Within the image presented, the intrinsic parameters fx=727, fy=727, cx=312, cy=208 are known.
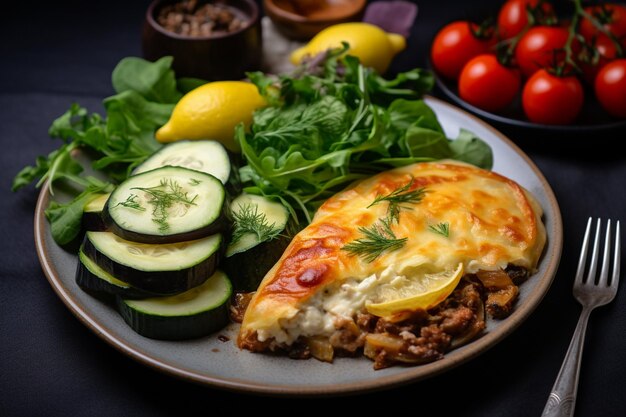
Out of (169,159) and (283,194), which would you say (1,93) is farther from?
(283,194)

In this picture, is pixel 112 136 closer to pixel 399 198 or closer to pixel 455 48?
pixel 399 198

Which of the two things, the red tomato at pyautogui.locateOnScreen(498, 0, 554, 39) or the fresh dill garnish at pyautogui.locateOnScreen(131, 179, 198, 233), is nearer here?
the fresh dill garnish at pyautogui.locateOnScreen(131, 179, 198, 233)

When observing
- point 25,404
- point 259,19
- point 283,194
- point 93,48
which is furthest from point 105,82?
point 25,404

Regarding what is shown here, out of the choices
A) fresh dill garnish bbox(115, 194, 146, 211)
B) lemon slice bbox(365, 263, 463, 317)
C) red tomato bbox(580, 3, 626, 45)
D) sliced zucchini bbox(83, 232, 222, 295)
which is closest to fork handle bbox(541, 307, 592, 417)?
lemon slice bbox(365, 263, 463, 317)

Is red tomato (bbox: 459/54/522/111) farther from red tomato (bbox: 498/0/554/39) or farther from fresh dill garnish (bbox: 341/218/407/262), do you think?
fresh dill garnish (bbox: 341/218/407/262)

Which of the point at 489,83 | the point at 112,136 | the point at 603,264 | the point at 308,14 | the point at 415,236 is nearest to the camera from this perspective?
the point at 415,236

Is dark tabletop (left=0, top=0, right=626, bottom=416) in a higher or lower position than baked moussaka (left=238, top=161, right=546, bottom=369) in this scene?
lower

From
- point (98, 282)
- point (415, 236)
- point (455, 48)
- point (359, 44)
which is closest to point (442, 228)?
point (415, 236)
